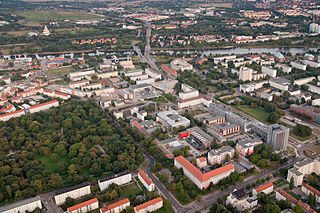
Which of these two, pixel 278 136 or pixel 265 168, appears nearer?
pixel 265 168

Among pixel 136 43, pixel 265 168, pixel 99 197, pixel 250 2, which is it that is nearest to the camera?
pixel 99 197

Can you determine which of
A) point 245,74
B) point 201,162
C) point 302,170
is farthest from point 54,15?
point 302,170

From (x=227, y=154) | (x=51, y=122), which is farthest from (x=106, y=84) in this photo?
(x=227, y=154)

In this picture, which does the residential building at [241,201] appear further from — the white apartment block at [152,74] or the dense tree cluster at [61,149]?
the white apartment block at [152,74]

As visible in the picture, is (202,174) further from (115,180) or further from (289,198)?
(115,180)

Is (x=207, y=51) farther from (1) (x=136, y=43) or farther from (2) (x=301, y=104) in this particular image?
(2) (x=301, y=104)

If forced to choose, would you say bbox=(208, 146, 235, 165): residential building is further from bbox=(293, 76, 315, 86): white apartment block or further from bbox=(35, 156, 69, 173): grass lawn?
A: bbox=(293, 76, 315, 86): white apartment block
